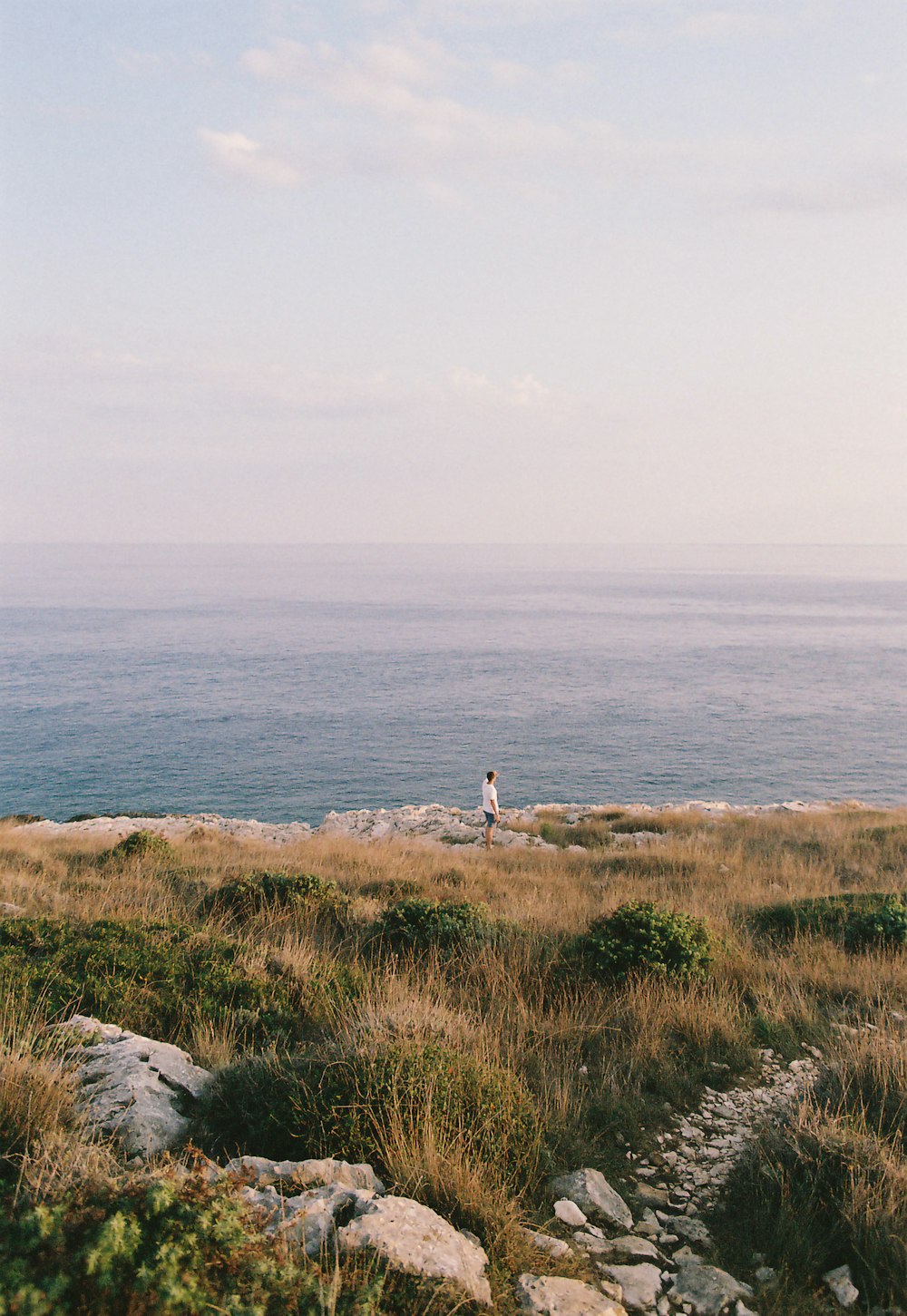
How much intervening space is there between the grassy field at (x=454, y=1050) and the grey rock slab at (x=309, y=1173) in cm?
21

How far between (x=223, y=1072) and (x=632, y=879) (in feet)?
35.1

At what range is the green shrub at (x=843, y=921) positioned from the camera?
9.02 meters

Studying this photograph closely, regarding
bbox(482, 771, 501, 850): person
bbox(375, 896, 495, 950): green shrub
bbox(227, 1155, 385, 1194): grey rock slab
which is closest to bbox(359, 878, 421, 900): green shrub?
bbox(375, 896, 495, 950): green shrub

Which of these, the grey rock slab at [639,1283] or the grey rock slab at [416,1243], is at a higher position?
the grey rock slab at [416,1243]

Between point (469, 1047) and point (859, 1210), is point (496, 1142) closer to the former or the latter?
point (469, 1047)

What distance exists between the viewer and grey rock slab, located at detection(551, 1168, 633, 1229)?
4.16m

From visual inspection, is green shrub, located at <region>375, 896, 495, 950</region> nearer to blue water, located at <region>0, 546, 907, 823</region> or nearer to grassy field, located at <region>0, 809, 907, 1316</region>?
grassy field, located at <region>0, 809, 907, 1316</region>

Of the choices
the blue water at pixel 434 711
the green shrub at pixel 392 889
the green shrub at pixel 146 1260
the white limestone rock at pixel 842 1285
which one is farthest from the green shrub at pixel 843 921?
the blue water at pixel 434 711

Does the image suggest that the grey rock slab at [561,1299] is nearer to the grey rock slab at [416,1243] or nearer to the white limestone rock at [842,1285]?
the grey rock slab at [416,1243]

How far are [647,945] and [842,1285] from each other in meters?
4.19

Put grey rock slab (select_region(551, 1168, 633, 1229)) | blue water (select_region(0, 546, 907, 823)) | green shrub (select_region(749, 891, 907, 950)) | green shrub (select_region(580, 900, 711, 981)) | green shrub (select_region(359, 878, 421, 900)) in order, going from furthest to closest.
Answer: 1. blue water (select_region(0, 546, 907, 823))
2. green shrub (select_region(359, 878, 421, 900))
3. green shrub (select_region(749, 891, 907, 950))
4. green shrub (select_region(580, 900, 711, 981))
5. grey rock slab (select_region(551, 1168, 633, 1229))

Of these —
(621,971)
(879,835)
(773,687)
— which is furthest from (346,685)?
(621,971)

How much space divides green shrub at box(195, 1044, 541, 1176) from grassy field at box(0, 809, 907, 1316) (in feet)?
0.05

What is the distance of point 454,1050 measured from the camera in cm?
507
